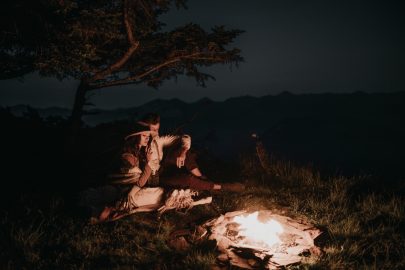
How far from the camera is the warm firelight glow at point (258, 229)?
4723 mm

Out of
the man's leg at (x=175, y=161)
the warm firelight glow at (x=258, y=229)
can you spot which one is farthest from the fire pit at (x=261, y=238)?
the man's leg at (x=175, y=161)

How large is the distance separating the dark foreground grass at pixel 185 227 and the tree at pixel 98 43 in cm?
277

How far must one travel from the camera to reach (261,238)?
477cm

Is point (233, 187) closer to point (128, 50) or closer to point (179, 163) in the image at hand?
point (179, 163)

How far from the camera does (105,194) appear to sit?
5.54 metres

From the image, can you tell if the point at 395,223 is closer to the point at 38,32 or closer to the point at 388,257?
the point at 388,257

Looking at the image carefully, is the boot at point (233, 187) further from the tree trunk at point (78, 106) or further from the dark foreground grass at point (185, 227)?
the tree trunk at point (78, 106)

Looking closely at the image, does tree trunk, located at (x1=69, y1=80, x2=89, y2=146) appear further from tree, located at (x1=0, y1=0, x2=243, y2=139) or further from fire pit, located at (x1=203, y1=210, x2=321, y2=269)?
fire pit, located at (x1=203, y1=210, x2=321, y2=269)

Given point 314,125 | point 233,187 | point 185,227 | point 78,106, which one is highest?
point 78,106

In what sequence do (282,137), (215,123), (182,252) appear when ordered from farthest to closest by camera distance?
(215,123) → (282,137) → (182,252)

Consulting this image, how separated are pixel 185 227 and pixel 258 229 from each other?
1.20 m

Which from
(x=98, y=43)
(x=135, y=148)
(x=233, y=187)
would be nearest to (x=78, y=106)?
(x=98, y=43)

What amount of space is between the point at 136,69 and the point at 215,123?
343 feet

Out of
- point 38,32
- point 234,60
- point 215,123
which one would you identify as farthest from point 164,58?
point 215,123
